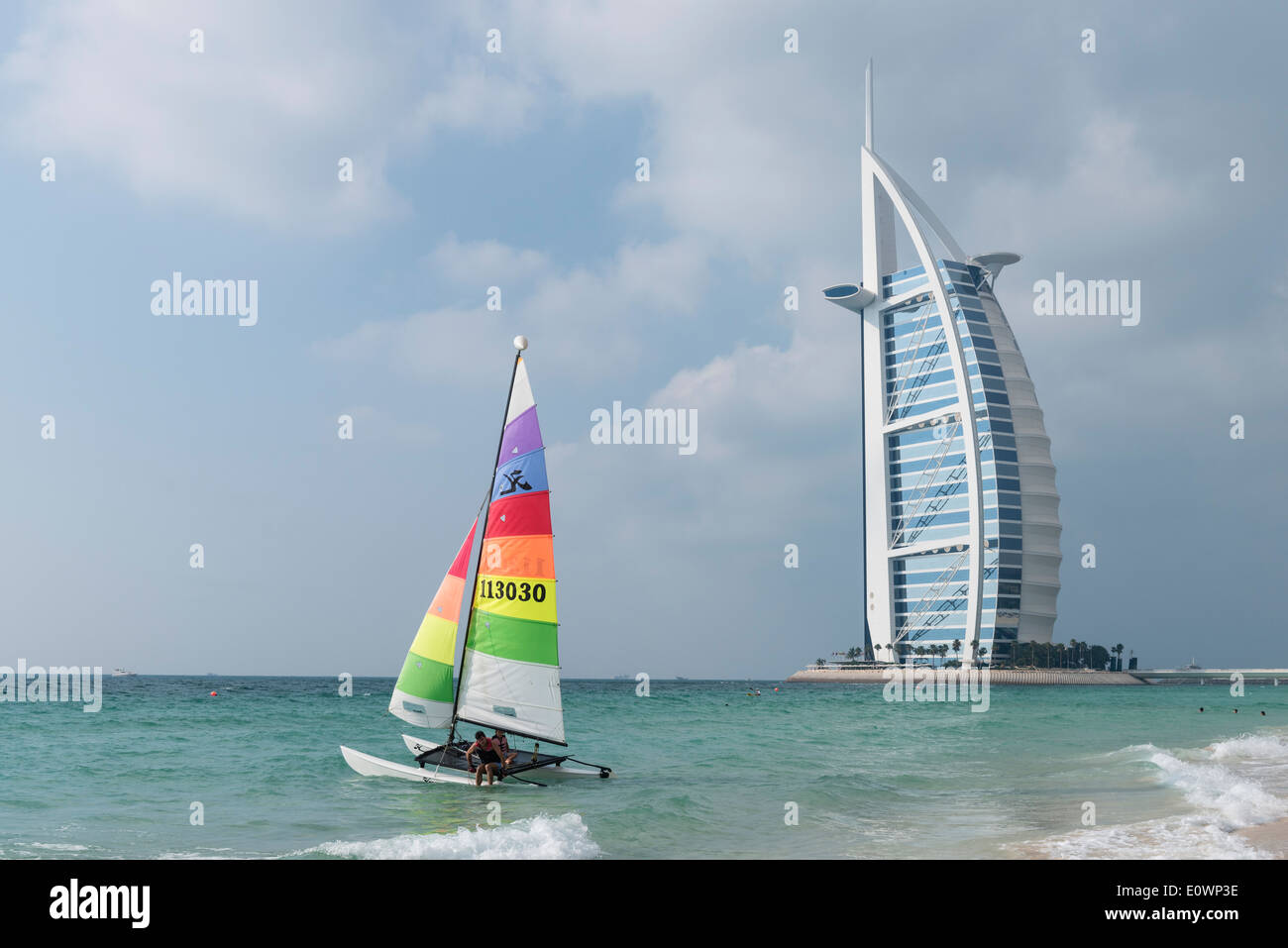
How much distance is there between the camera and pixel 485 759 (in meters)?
25.6

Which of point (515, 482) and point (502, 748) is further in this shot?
point (515, 482)

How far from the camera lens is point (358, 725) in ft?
189

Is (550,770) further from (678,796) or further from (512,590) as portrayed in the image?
(512,590)

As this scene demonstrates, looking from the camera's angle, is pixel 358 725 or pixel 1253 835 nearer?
pixel 1253 835

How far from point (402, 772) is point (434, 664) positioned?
3.25 meters

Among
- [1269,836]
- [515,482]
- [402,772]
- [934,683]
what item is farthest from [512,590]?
[934,683]

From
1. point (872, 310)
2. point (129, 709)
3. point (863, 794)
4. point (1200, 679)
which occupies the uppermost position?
point (872, 310)

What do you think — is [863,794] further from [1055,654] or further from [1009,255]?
[1009,255]

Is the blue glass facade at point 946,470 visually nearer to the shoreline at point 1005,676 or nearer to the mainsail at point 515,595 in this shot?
the shoreline at point 1005,676
